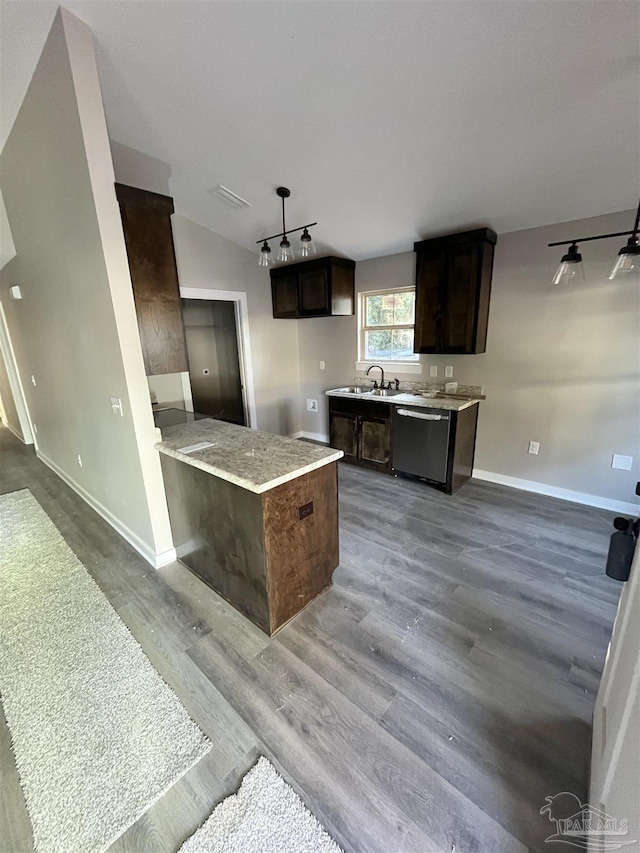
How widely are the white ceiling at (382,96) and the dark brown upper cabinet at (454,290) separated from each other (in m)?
0.30

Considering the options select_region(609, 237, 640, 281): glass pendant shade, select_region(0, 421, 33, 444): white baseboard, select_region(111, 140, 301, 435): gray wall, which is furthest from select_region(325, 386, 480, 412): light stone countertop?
select_region(0, 421, 33, 444): white baseboard

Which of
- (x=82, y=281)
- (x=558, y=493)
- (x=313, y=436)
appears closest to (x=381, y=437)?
(x=313, y=436)

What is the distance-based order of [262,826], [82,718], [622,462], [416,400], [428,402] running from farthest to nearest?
[416,400]
[428,402]
[622,462]
[82,718]
[262,826]

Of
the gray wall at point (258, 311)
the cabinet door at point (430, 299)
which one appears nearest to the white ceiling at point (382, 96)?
the cabinet door at point (430, 299)

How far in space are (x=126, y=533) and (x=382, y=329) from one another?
11.5ft

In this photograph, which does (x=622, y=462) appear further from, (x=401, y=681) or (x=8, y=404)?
(x=8, y=404)

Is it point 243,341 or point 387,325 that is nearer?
point 387,325

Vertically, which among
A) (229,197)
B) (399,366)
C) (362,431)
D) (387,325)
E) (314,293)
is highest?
(229,197)

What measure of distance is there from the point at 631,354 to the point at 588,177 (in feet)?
4.48

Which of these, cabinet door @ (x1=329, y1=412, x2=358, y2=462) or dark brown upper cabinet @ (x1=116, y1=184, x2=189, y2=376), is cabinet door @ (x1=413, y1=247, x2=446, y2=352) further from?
dark brown upper cabinet @ (x1=116, y1=184, x2=189, y2=376)

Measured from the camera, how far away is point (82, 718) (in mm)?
1465

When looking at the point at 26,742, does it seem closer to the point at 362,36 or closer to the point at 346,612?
the point at 346,612

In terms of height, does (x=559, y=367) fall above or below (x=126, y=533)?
above

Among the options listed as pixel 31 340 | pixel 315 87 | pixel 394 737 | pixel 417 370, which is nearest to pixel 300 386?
pixel 417 370
